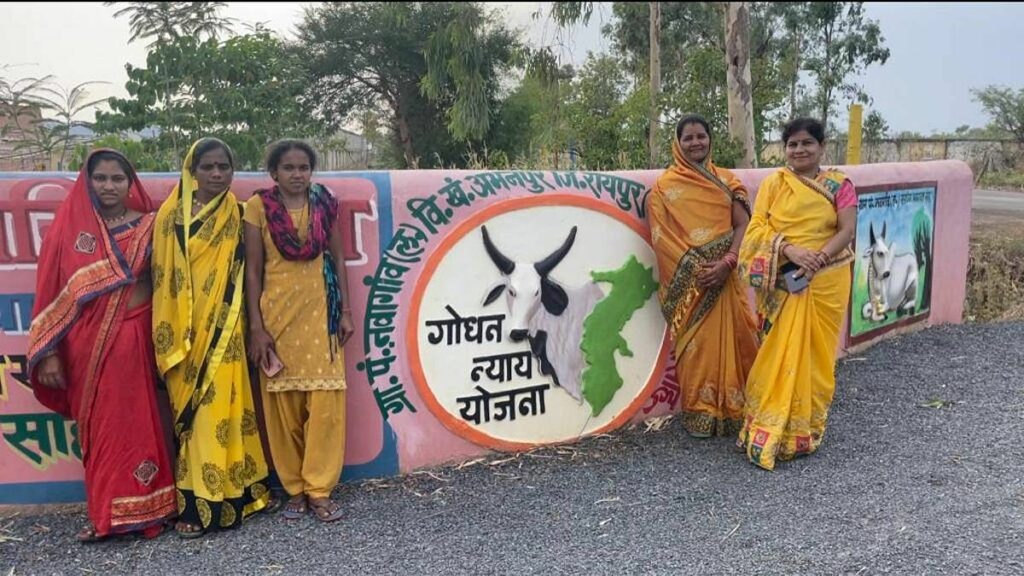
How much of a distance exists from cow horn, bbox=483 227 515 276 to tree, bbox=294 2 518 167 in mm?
16010

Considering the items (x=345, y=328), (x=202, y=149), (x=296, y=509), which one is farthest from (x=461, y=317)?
(x=202, y=149)

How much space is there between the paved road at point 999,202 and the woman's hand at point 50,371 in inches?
563

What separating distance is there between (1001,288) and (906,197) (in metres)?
3.36

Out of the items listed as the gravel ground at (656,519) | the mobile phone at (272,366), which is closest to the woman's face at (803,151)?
the gravel ground at (656,519)

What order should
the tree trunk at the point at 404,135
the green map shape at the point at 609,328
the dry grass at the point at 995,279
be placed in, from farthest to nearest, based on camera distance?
the tree trunk at the point at 404,135 < the dry grass at the point at 995,279 < the green map shape at the point at 609,328

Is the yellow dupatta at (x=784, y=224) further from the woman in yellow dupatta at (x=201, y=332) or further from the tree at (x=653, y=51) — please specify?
the tree at (x=653, y=51)

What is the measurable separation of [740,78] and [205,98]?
5542mm

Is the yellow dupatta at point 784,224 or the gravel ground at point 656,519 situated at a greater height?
the yellow dupatta at point 784,224

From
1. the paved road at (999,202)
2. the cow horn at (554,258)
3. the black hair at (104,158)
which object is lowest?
the paved road at (999,202)

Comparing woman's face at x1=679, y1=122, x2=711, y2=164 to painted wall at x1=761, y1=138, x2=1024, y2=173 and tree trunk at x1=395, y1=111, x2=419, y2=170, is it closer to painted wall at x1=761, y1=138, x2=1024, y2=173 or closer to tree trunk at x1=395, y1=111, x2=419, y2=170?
painted wall at x1=761, y1=138, x2=1024, y2=173

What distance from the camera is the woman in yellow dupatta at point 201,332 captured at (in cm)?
301

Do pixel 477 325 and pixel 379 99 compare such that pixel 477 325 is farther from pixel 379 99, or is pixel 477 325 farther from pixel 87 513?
pixel 379 99

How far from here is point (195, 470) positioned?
3047 millimetres

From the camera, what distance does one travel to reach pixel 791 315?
369 centimetres
